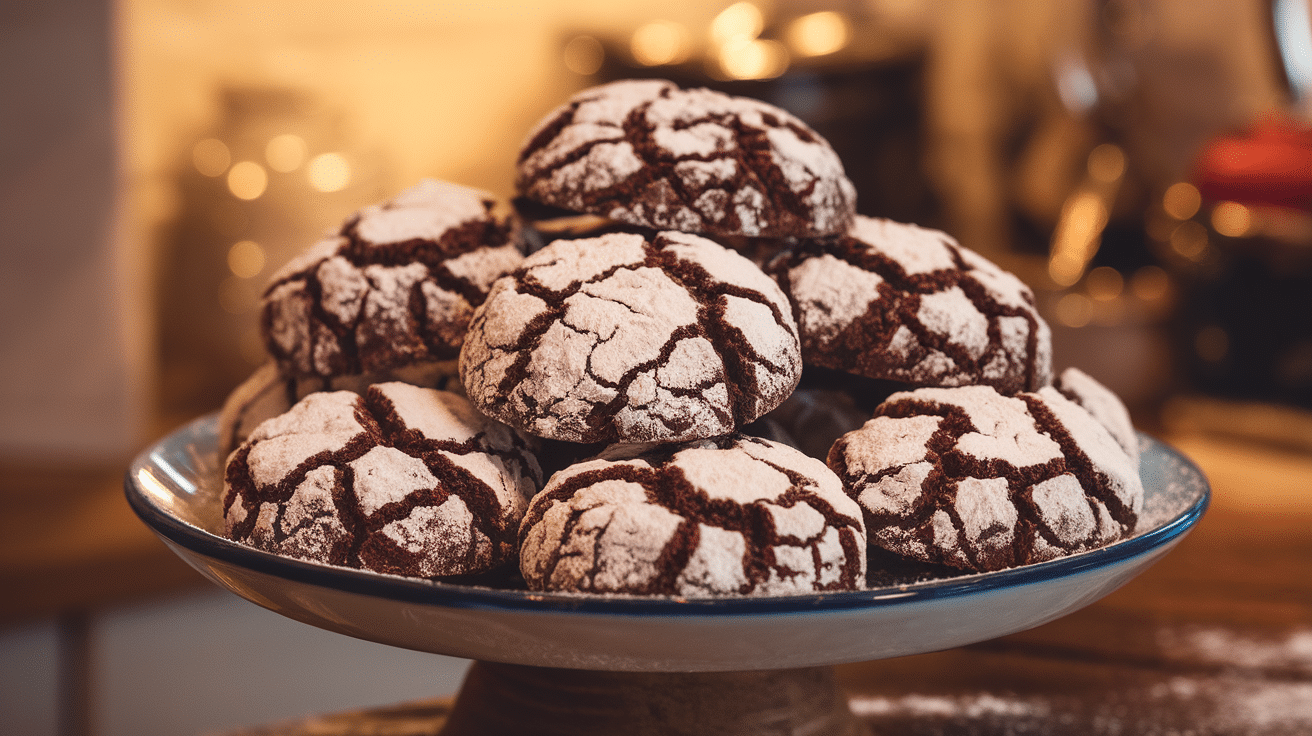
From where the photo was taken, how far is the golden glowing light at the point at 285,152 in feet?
7.11

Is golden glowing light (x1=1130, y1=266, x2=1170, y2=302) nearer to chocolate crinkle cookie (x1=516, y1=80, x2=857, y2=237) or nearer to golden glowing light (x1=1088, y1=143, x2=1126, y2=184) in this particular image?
golden glowing light (x1=1088, y1=143, x2=1126, y2=184)

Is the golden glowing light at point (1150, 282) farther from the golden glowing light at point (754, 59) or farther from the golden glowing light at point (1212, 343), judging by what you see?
the golden glowing light at point (754, 59)

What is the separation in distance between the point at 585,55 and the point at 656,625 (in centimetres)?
217

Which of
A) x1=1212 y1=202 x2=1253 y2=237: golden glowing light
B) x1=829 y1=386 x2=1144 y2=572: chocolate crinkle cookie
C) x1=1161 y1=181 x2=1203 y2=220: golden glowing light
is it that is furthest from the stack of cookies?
x1=1161 y1=181 x2=1203 y2=220: golden glowing light

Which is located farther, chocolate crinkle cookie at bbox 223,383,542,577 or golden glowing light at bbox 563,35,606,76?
golden glowing light at bbox 563,35,606,76

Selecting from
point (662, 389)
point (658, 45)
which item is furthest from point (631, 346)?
point (658, 45)

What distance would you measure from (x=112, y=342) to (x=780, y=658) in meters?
1.78

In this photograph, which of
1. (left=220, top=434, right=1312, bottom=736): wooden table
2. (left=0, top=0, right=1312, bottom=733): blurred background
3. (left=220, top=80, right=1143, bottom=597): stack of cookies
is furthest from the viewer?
(left=0, top=0, right=1312, bottom=733): blurred background

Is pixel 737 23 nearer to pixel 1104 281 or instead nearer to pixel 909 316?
pixel 1104 281

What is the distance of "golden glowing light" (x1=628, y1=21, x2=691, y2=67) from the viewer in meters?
2.30

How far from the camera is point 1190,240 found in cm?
204

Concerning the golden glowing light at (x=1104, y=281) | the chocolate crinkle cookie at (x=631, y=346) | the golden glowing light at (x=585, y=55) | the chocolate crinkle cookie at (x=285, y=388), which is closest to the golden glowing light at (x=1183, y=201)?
the golden glowing light at (x=1104, y=281)

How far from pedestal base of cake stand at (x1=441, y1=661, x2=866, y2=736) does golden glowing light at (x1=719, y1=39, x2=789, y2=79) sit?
1.71m

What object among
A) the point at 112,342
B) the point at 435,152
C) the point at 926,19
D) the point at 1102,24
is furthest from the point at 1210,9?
the point at 112,342
